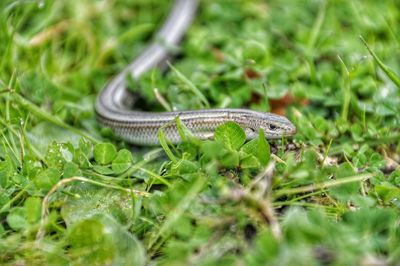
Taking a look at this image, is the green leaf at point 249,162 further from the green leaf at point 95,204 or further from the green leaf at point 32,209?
the green leaf at point 32,209

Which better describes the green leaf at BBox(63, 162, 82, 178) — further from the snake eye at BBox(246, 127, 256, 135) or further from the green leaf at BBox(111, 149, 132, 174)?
the snake eye at BBox(246, 127, 256, 135)

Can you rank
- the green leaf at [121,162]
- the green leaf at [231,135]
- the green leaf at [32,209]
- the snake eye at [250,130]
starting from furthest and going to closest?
the snake eye at [250,130], the green leaf at [121,162], the green leaf at [231,135], the green leaf at [32,209]

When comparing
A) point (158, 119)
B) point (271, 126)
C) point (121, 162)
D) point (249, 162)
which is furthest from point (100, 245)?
point (271, 126)

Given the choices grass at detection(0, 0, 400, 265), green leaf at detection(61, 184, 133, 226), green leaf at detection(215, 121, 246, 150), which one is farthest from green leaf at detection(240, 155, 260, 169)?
green leaf at detection(61, 184, 133, 226)

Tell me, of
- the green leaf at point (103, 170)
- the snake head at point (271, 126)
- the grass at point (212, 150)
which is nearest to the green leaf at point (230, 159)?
the grass at point (212, 150)

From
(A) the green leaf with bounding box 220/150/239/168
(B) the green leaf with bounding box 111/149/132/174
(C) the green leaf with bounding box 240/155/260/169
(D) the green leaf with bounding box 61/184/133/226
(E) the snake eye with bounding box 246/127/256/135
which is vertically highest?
(A) the green leaf with bounding box 220/150/239/168

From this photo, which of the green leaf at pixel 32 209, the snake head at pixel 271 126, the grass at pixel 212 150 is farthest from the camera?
the snake head at pixel 271 126

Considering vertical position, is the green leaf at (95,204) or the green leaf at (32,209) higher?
the green leaf at (32,209)

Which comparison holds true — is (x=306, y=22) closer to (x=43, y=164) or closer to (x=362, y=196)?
(x=362, y=196)
